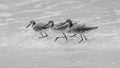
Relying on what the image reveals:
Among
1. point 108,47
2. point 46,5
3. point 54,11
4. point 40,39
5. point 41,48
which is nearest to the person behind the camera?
point 108,47

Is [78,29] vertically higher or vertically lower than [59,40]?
higher

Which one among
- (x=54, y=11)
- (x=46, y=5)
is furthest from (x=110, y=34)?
(x=46, y=5)

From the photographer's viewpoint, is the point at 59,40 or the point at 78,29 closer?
the point at 78,29

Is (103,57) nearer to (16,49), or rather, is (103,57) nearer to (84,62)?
(84,62)

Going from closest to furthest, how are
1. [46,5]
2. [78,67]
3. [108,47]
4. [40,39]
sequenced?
[78,67]
[108,47]
[40,39]
[46,5]

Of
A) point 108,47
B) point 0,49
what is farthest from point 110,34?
point 0,49

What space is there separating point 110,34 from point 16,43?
2.73m

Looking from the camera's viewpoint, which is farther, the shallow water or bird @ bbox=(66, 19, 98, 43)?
bird @ bbox=(66, 19, 98, 43)

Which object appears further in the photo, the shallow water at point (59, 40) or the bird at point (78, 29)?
the bird at point (78, 29)

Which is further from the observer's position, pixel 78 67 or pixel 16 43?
pixel 16 43

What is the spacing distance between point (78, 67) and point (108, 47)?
2086 mm

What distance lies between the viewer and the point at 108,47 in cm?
1170

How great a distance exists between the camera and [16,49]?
41.8ft

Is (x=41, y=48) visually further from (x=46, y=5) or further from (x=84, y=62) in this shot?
(x=46, y=5)
